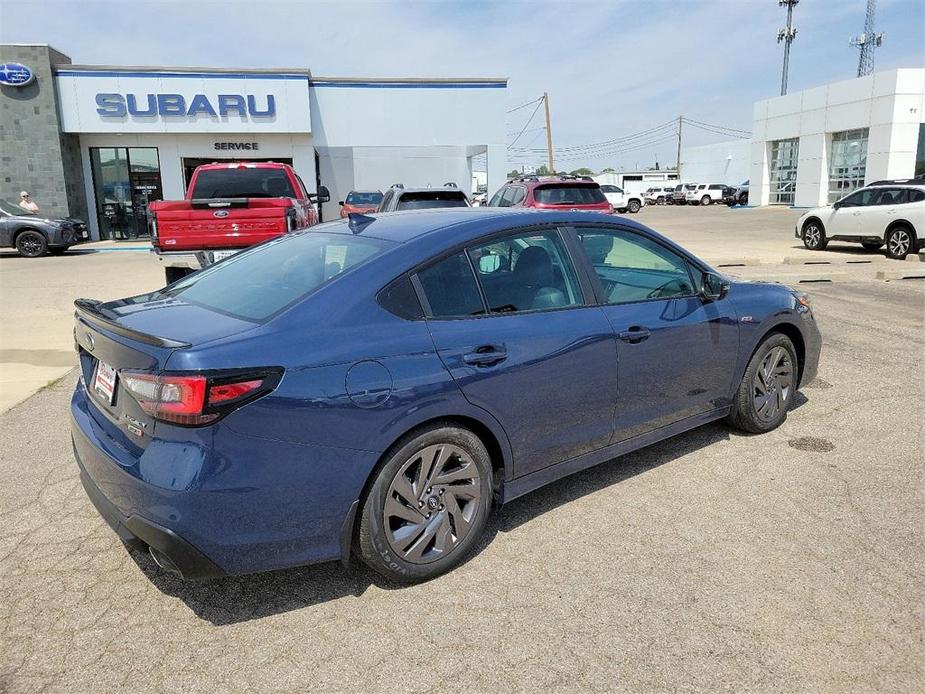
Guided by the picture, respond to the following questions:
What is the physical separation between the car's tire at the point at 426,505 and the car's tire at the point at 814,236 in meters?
17.7

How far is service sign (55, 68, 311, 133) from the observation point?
24422 mm

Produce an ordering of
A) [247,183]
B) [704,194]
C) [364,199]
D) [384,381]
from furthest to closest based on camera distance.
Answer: [704,194], [364,199], [247,183], [384,381]

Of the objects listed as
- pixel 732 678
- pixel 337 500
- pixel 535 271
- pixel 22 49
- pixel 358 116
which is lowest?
pixel 732 678

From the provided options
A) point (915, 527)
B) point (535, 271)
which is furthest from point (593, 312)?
point (915, 527)

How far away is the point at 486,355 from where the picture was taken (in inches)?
126

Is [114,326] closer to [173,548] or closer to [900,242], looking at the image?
[173,548]

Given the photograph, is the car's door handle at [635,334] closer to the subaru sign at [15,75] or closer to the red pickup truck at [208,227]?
the red pickup truck at [208,227]

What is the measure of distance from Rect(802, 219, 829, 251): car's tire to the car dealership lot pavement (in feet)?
50.8

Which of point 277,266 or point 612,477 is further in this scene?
point 612,477

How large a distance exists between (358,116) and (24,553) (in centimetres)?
2557

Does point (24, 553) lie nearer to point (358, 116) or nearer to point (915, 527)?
point (915, 527)

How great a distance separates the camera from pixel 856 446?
4.68 meters

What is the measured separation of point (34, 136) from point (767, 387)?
2661 centimetres

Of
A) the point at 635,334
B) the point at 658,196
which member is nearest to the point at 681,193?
the point at 658,196
